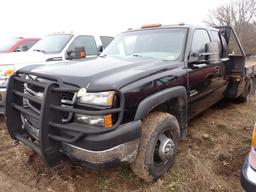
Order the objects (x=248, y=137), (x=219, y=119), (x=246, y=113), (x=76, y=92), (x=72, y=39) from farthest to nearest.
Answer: (x=72, y=39) < (x=246, y=113) < (x=219, y=119) < (x=248, y=137) < (x=76, y=92)

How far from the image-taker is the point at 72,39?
22.0ft

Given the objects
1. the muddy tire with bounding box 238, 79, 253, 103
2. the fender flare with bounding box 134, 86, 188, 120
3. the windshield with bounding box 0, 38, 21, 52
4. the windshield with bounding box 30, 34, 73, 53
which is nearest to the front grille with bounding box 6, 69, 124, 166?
the fender flare with bounding box 134, 86, 188, 120

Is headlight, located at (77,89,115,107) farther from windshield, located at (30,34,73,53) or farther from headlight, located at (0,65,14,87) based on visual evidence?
windshield, located at (30,34,73,53)

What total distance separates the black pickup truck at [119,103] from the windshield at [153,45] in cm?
2

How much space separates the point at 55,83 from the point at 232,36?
4973 millimetres


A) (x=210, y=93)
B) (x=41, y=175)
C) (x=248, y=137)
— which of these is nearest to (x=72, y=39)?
(x=210, y=93)

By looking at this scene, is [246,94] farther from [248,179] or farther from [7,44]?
[7,44]

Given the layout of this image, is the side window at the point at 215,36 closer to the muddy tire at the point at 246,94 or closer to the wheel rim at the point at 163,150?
the muddy tire at the point at 246,94

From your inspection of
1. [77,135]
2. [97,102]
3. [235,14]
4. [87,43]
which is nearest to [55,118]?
[77,135]

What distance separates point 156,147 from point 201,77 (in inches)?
61.4

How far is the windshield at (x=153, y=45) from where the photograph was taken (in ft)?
11.8

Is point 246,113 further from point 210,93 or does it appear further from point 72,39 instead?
point 72,39

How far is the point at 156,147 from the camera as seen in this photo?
2.91m

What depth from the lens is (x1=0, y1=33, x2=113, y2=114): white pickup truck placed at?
4.86 metres
